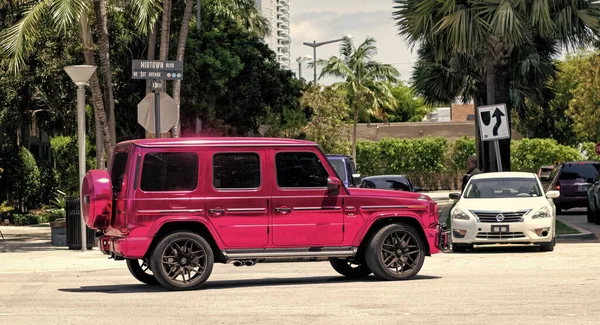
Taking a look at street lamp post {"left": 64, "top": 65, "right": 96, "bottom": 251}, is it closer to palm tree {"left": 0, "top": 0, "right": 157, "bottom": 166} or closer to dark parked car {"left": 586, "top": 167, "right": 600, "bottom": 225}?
palm tree {"left": 0, "top": 0, "right": 157, "bottom": 166}

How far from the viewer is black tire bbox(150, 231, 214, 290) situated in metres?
15.0

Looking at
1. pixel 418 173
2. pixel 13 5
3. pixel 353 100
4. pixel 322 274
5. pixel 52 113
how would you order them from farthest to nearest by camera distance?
pixel 353 100 < pixel 418 173 < pixel 52 113 < pixel 13 5 < pixel 322 274

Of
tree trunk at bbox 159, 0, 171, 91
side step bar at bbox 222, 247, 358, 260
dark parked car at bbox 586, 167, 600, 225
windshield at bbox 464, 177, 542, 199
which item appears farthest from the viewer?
dark parked car at bbox 586, 167, 600, 225

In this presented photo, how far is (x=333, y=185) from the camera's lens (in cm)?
1562

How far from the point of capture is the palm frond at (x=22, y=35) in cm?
2467

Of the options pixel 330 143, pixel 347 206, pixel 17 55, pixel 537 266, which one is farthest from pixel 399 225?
pixel 330 143

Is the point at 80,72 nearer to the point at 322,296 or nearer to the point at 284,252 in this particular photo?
the point at 284,252

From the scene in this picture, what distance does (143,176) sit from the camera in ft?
49.5

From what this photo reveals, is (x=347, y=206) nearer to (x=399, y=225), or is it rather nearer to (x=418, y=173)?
(x=399, y=225)

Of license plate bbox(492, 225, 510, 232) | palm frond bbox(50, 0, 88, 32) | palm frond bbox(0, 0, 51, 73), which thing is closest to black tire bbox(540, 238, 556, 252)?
license plate bbox(492, 225, 510, 232)

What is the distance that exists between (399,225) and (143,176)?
3.53m

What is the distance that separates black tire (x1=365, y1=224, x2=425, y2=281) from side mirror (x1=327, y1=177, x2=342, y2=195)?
832 millimetres

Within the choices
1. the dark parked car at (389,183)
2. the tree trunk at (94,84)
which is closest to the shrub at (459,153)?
the dark parked car at (389,183)

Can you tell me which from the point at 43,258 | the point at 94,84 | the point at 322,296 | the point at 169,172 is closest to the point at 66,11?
the point at 94,84
